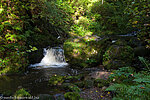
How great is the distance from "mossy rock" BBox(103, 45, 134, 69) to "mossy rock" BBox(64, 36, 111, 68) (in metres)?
0.93

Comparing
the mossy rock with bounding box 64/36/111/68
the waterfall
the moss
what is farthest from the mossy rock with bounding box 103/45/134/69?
the waterfall

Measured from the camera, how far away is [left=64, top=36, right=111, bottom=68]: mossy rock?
24.3 feet

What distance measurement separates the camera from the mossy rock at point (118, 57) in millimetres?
6277

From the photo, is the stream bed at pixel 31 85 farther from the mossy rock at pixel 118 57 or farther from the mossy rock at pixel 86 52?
the mossy rock at pixel 118 57

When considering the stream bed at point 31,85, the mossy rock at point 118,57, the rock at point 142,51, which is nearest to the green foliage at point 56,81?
the stream bed at point 31,85

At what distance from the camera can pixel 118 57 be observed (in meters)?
6.46

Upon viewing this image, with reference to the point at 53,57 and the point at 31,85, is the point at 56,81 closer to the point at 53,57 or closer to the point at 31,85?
the point at 31,85

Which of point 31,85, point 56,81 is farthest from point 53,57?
point 31,85

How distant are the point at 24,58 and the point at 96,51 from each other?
190 inches

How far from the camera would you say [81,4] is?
509 inches

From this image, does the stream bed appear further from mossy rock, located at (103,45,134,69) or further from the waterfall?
mossy rock, located at (103,45,134,69)

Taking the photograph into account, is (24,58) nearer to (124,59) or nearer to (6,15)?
(6,15)

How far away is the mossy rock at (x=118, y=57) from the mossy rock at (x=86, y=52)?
0.93 m

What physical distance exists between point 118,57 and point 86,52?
221 centimetres
